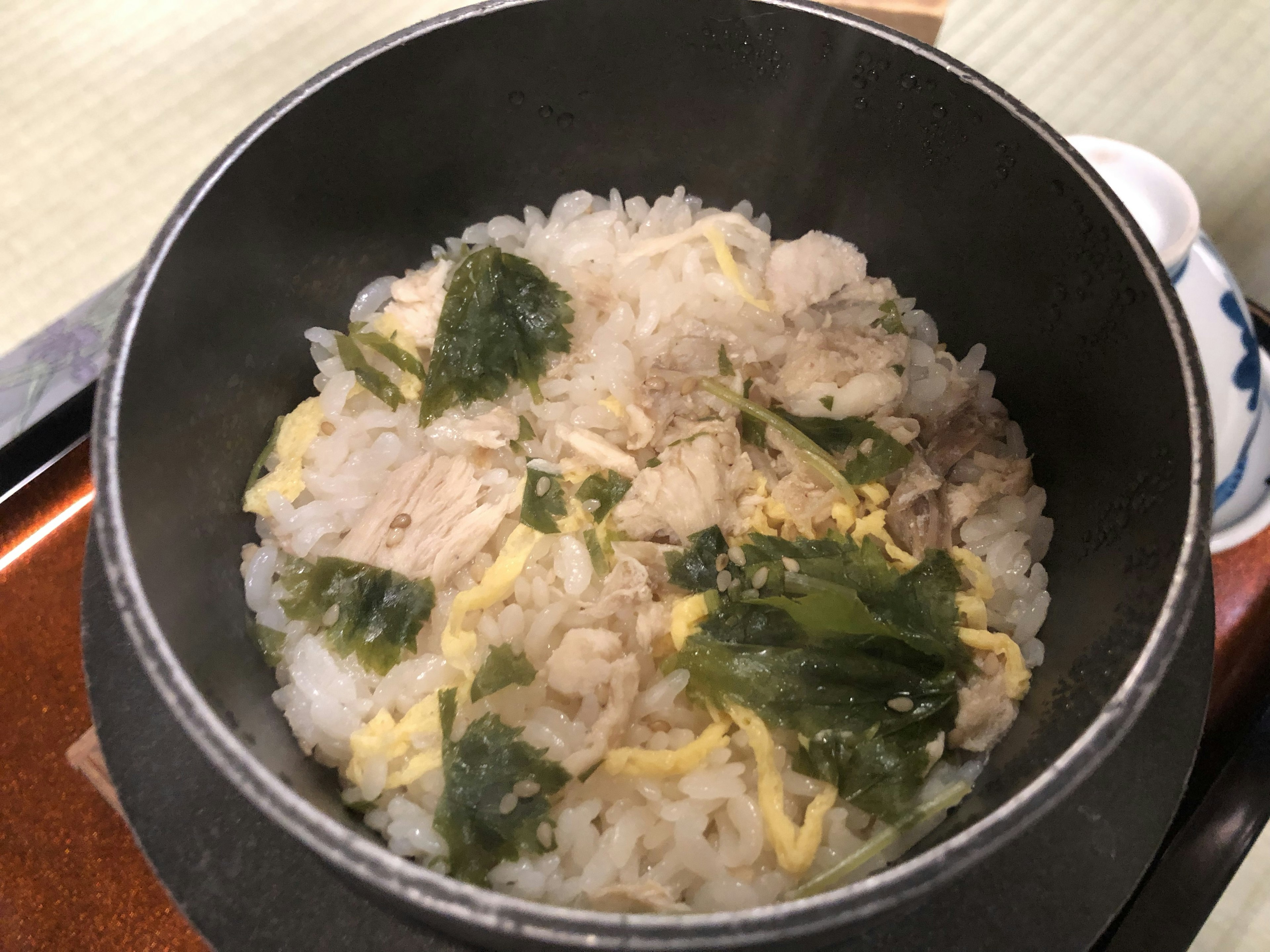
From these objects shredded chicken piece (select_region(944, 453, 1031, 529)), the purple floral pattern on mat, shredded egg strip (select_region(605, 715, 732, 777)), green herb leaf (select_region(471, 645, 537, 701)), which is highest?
shredded chicken piece (select_region(944, 453, 1031, 529))

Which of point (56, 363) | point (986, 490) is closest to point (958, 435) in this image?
point (986, 490)

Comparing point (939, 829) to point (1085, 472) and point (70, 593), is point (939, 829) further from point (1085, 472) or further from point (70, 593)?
point (70, 593)

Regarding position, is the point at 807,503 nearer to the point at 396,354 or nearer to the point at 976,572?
the point at 976,572

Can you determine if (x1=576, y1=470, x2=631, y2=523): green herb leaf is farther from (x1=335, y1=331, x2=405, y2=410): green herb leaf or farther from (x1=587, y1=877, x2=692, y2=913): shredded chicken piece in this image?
(x1=587, y1=877, x2=692, y2=913): shredded chicken piece

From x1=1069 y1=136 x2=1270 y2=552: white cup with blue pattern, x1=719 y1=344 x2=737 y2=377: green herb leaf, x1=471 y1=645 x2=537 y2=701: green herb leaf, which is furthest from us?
x1=1069 y1=136 x2=1270 y2=552: white cup with blue pattern

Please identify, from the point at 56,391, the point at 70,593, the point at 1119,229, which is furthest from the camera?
the point at 56,391

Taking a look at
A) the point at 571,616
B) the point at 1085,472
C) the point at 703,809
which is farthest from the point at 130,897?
the point at 1085,472

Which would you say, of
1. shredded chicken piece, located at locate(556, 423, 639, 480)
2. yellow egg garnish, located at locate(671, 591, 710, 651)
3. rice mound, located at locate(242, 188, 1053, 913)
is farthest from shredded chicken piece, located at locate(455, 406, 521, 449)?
yellow egg garnish, located at locate(671, 591, 710, 651)
